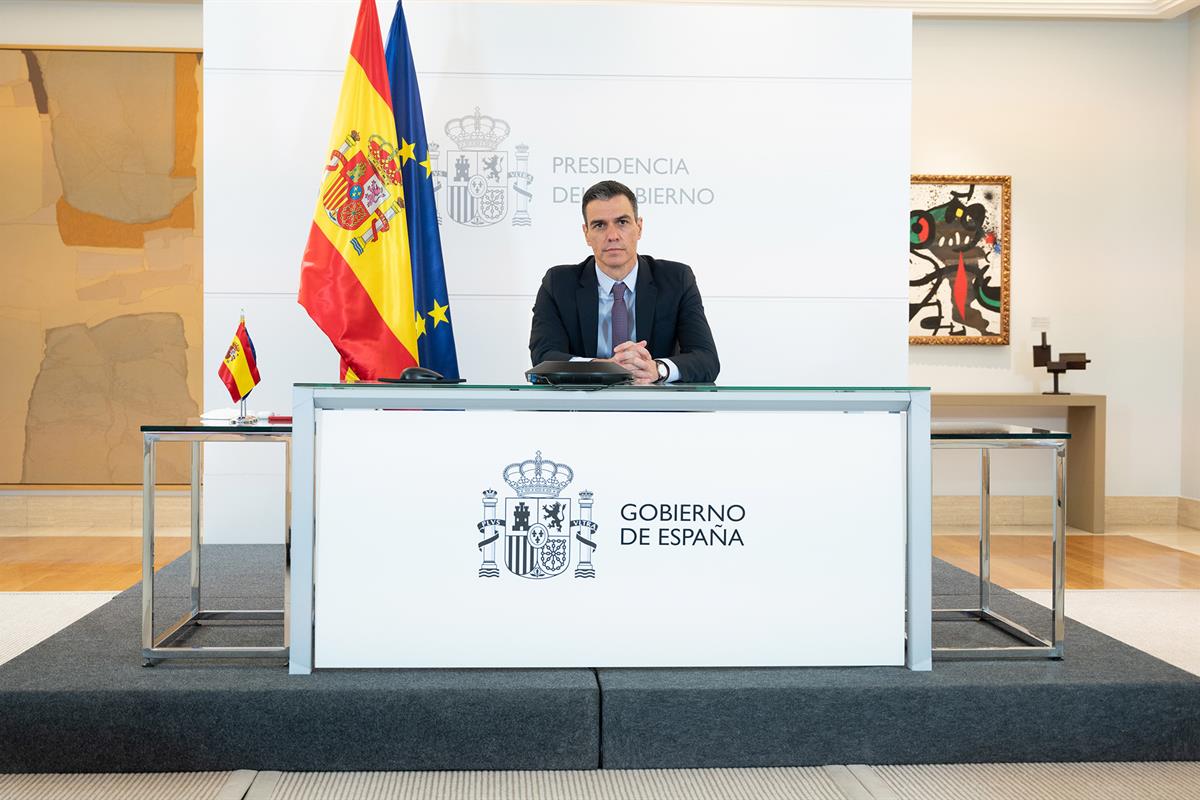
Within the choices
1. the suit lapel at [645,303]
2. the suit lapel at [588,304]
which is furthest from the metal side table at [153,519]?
the suit lapel at [645,303]

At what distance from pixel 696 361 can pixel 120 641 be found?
1752 millimetres

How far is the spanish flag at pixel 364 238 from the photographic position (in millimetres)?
3779

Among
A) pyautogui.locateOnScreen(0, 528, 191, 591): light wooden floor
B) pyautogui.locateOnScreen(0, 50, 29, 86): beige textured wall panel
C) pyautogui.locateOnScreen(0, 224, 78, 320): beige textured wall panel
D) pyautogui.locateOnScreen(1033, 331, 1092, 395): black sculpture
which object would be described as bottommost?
pyautogui.locateOnScreen(0, 528, 191, 591): light wooden floor

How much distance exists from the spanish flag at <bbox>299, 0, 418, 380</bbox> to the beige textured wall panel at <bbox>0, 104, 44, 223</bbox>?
342 centimetres

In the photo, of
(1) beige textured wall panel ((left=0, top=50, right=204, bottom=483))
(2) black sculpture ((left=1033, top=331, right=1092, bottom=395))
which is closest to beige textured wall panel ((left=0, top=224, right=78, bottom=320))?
(1) beige textured wall panel ((left=0, top=50, right=204, bottom=483))

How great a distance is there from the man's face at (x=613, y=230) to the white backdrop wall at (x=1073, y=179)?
3.79m

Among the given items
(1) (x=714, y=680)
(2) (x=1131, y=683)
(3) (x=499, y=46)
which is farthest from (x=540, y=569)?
(3) (x=499, y=46)

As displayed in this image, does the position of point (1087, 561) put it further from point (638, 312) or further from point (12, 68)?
Result: point (12, 68)

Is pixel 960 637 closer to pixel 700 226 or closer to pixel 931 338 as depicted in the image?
pixel 700 226

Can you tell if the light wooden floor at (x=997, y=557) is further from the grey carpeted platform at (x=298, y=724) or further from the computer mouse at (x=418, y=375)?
the computer mouse at (x=418, y=375)

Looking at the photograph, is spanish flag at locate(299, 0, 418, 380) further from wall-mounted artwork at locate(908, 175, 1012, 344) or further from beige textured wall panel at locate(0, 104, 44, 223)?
wall-mounted artwork at locate(908, 175, 1012, 344)

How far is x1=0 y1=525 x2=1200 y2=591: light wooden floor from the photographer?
4621 millimetres

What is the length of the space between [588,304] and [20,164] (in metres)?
4.84

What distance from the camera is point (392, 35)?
4121 mm
